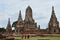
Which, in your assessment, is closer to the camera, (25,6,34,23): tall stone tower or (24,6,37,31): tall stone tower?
(24,6,37,31): tall stone tower

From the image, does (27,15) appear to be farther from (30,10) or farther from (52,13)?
(52,13)

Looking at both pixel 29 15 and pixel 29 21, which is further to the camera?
pixel 29 15

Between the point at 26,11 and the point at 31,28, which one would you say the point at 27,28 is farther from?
the point at 26,11

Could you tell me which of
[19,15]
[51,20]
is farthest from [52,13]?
[19,15]

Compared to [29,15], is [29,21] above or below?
below

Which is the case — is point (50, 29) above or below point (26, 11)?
below

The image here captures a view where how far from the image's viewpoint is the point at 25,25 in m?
54.1

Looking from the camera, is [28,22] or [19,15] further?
[19,15]

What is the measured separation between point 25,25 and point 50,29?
6673 millimetres

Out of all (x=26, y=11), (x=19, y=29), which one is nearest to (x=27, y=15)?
(x=26, y=11)

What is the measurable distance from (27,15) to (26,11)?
3.64 ft

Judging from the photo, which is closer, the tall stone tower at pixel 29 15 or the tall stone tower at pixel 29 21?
the tall stone tower at pixel 29 21

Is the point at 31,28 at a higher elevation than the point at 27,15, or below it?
below

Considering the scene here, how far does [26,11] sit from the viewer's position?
179ft
